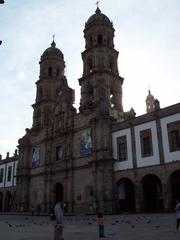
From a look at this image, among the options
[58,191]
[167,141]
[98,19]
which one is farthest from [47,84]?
[167,141]

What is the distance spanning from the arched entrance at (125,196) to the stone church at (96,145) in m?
0.12

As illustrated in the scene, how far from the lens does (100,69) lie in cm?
4238

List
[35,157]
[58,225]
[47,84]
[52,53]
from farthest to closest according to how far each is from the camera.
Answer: [52,53] < [47,84] < [35,157] < [58,225]

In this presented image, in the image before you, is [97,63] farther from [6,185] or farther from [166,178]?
[6,185]

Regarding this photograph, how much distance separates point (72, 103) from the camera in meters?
47.5

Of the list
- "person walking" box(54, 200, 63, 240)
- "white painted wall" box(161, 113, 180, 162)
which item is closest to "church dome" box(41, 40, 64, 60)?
"white painted wall" box(161, 113, 180, 162)

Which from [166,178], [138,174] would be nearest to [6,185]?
[138,174]

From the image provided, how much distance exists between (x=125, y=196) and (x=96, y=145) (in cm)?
731

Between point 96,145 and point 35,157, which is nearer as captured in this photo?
point 96,145

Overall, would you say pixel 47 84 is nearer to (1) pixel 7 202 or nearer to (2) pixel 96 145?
(2) pixel 96 145

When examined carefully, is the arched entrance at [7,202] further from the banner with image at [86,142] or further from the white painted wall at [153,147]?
the white painted wall at [153,147]

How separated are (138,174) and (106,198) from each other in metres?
5.04

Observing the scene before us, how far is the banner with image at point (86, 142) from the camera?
38.1 meters

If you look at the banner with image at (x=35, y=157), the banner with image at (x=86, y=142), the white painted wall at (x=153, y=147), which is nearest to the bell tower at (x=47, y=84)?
the banner with image at (x=35, y=157)
